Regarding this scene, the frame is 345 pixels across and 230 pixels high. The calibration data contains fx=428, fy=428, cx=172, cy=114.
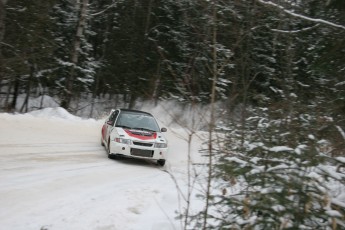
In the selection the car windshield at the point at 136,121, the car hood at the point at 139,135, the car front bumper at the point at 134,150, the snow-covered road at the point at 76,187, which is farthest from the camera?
the car windshield at the point at 136,121

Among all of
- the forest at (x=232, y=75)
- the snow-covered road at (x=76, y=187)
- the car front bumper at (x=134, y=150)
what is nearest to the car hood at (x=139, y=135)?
the car front bumper at (x=134, y=150)

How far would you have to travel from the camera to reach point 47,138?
16219mm

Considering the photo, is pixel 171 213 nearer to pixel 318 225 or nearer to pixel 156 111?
pixel 318 225

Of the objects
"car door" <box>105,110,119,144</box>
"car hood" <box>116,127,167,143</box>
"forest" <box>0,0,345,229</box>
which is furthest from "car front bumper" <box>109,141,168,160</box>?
"forest" <box>0,0,345,229</box>

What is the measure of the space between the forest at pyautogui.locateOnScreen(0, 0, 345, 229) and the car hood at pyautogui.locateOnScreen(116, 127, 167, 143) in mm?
1701

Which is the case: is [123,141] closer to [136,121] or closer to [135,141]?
[135,141]

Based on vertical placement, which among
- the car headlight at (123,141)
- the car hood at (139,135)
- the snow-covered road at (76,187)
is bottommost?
the snow-covered road at (76,187)

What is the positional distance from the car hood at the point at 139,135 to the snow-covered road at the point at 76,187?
2.77 feet

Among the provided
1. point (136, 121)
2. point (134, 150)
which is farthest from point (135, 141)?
point (136, 121)

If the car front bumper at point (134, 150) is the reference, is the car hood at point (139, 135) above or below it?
above

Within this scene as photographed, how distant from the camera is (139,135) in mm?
13555

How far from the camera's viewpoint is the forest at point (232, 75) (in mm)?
4305

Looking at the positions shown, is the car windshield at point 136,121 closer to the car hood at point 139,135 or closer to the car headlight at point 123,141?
the car hood at point 139,135

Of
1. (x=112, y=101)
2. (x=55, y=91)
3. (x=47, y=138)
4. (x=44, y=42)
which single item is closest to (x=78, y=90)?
(x=55, y=91)
